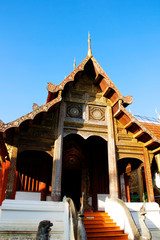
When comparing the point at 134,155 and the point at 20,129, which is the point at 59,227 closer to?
the point at 20,129

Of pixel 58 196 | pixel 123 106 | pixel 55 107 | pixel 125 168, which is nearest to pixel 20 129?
pixel 55 107

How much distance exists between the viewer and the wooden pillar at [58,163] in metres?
6.93

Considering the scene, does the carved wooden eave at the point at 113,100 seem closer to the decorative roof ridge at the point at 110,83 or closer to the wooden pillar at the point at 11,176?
the decorative roof ridge at the point at 110,83

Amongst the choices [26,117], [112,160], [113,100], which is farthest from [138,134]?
[26,117]

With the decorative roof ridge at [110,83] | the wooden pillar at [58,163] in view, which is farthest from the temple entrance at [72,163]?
the decorative roof ridge at [110,83]

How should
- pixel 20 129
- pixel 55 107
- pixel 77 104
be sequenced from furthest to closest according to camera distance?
pixel 77 104 → pixel 55 107 → pixel 20 129

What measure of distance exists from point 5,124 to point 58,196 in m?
3.00

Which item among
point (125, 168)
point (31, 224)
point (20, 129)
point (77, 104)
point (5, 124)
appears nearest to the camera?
point (31, 224)

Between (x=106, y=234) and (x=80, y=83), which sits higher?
(x=80, y=83)

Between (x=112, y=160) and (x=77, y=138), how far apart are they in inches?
128

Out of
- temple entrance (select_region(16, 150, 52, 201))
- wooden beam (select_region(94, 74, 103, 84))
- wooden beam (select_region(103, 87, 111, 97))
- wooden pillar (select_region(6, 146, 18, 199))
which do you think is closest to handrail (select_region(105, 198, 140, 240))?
temple entrance (select_region(16, 150, 52, 201))

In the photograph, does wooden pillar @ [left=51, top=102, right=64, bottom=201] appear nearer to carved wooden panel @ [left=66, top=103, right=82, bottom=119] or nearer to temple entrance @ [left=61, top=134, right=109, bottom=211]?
carved wooden panel @ [left=66, top=103, right=82, bottom=119]

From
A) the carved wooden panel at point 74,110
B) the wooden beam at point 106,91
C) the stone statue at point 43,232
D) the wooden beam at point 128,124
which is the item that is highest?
the wooden beam at point 106,91

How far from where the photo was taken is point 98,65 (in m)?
9.17
